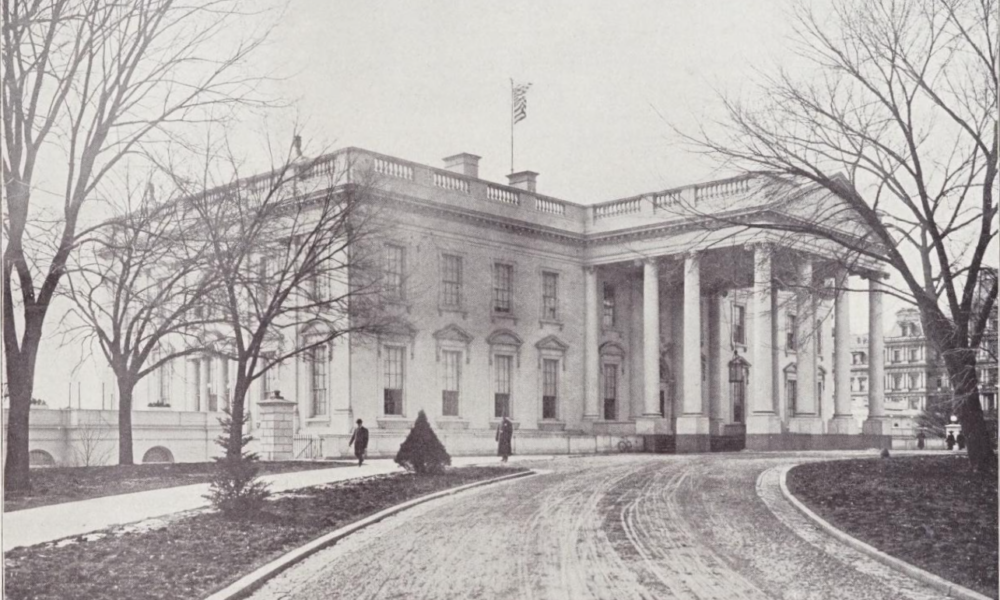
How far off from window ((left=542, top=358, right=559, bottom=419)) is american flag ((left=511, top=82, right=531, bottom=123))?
2138 cm

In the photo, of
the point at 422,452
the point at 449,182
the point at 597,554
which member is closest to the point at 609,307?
the point at 449,182

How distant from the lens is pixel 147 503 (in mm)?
15672

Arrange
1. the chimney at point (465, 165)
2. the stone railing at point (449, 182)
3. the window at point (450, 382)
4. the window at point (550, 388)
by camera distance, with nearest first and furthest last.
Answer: the chimney at point (465, 165), the stone railing at point (449, 182), the window at point (450, 382), the window at point (550, 388)

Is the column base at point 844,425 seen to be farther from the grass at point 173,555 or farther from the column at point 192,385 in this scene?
the grass at point 173,555

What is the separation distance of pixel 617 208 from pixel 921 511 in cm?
2479

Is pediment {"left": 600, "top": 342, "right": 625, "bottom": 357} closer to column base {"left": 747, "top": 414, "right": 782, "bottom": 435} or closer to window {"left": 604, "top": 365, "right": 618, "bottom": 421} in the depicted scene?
window {"left": 604, "top": 365, "right": 618, "bottom": 421}

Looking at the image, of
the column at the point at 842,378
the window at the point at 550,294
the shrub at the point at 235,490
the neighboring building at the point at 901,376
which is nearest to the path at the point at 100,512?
the shrub at the point at 235,490

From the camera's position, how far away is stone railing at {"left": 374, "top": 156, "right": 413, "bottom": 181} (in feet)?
67.9

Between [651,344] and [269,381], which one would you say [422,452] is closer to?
[269,381]

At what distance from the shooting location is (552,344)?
36.4 meters

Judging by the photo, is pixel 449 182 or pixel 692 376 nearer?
pixel 449 182

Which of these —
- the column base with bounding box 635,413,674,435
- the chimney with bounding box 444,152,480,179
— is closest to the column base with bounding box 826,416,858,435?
the column base with bounding box 635,413,674,435

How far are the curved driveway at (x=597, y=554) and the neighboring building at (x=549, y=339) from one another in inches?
313

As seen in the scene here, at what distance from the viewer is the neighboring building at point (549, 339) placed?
27.9 meters
